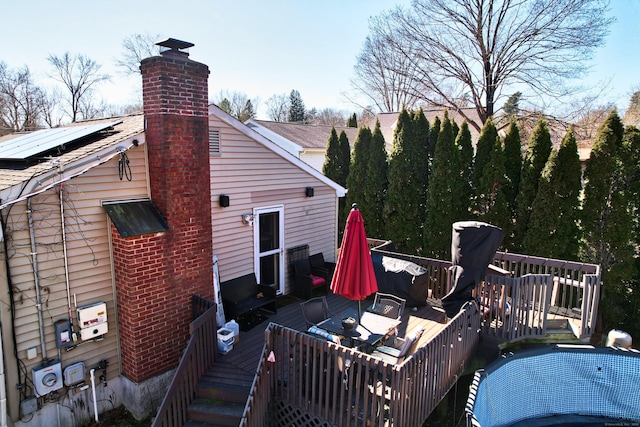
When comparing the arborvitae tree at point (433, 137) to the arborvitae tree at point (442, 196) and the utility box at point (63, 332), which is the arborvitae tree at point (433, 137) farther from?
the utility box at point (63, 332)

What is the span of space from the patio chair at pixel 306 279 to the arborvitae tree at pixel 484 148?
517 centimetres

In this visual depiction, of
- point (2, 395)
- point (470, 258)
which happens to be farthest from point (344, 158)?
point (2, 395)

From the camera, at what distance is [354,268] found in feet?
19.9

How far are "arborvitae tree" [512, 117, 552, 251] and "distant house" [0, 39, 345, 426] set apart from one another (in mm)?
8223

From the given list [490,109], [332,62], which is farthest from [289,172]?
[332,62]


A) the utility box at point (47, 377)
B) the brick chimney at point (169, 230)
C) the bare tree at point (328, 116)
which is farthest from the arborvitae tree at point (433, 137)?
the bare tree at point (328, 116)

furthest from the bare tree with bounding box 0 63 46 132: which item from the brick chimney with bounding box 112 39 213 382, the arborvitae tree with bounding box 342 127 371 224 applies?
the brick chimney with bounding box 112 39 213 382

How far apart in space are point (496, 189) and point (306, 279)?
596 cm

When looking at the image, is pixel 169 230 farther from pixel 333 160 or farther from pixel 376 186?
pixel 333 160

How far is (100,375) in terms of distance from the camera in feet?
18.3

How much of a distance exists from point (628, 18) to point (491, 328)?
14475 millimetres

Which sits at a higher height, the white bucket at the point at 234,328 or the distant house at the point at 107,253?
the distant house at the point at 107,253

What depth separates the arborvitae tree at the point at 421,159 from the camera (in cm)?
1152

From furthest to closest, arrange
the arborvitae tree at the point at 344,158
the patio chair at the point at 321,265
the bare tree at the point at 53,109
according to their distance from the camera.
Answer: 1. the bare tree at the point at 53,109
2. the arborvitae tree at the point at 344,158
3. the patio chair at the point at 321,265
